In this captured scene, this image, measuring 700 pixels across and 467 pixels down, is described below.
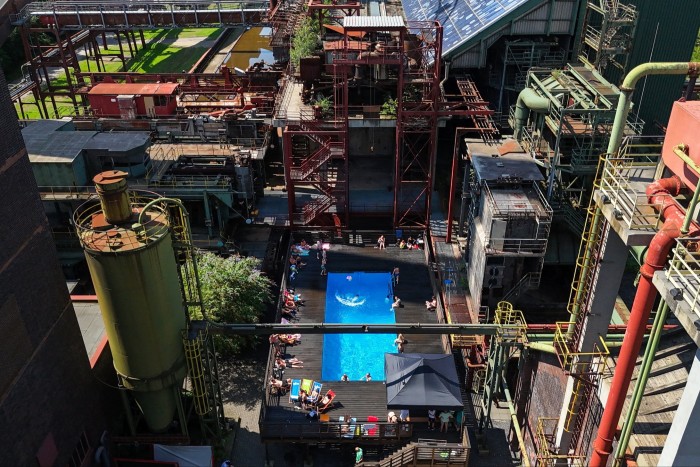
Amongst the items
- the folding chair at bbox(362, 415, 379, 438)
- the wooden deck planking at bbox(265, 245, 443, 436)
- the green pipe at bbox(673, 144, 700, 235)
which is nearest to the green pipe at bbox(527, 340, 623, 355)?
the wooden deck planking at bbox(265, 245, 443, 436)

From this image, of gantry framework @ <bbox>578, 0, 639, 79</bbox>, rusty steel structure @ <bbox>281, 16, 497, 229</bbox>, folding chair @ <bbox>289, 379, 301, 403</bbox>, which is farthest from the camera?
gantry framework @ <bbox>578, 0, 639, 79</bbox>

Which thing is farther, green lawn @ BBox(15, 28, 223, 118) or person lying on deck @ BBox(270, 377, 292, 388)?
green lawn @ BBox(15, 28, 223, 118)

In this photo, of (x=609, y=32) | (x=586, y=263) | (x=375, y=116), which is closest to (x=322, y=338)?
(x=375, y=116)

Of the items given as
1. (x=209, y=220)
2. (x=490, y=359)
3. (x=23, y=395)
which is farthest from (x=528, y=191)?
(x=23, y=395)

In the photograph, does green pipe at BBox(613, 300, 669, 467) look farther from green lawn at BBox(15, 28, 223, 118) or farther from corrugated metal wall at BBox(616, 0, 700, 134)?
green lawn at BBox(15, 28, 223, 118)

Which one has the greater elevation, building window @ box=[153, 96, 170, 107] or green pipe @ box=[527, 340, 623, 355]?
building window @ box=[153, 96, 170, 107]
